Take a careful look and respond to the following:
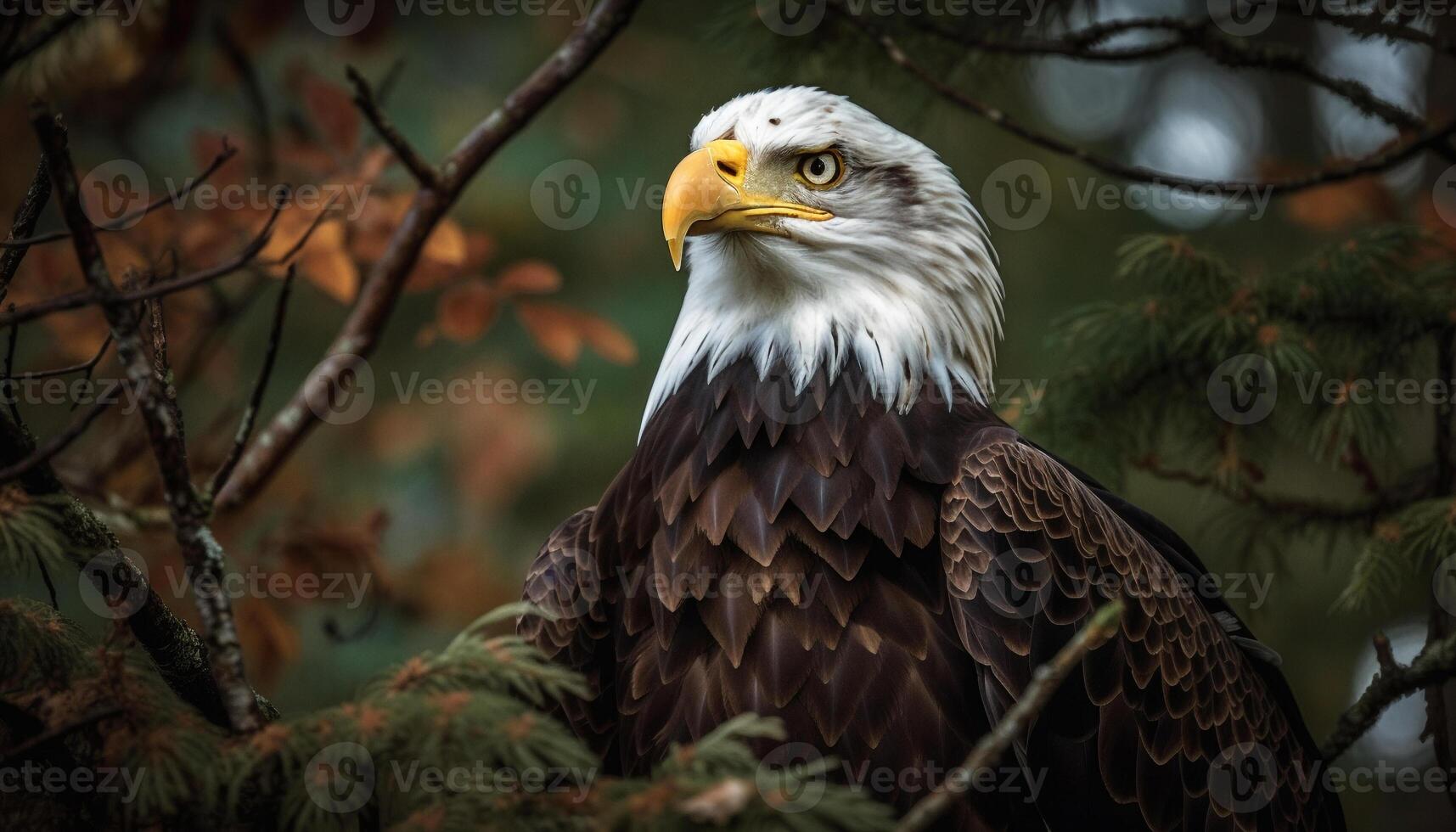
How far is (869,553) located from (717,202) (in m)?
1.04

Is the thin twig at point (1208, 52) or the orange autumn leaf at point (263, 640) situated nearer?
the thin twig at point (1208, 52)

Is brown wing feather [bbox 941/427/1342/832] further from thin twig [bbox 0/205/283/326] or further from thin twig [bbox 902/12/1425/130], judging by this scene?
thin twig [bbox 0/205/283/326]

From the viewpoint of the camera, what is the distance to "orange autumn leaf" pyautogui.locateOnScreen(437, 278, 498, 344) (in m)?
4.14

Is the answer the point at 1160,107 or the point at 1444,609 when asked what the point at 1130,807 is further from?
the point at 1160,107

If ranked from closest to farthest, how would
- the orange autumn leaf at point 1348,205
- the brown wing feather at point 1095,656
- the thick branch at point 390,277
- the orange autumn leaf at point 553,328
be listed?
the thick branch at point 390,277 < the brown wing feather at point 1095,656 < the orange autumn leaf at point 553,328 < the orange autumn leaf at point 1348,205

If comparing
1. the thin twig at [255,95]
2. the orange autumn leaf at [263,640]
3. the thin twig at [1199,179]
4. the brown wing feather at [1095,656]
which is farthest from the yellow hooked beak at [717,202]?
the orange autumn leaf at [263,640]

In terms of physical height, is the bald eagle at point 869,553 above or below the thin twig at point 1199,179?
below

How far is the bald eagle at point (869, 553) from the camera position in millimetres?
2908

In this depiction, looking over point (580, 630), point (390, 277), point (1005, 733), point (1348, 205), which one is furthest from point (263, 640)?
point (1348, 205)

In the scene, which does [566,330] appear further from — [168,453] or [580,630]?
[168,453]

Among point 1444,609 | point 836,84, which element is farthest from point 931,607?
point 836,84

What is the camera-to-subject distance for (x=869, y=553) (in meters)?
3.00

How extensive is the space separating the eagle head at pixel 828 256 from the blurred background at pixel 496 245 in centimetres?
87

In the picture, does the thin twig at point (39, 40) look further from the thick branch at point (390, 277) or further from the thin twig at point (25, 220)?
the thick branch at point (390, 277)
